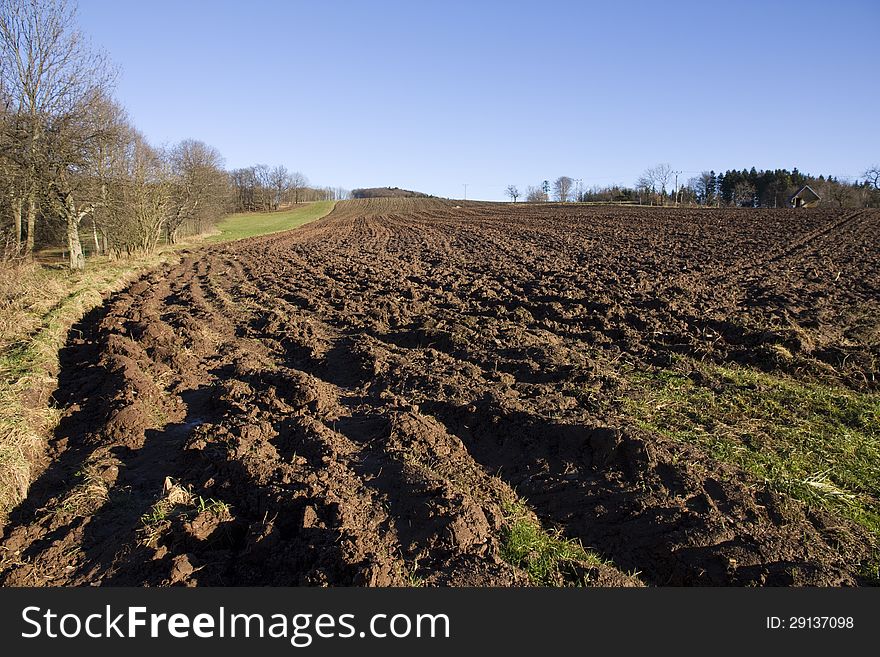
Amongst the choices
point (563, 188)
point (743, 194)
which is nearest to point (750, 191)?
point (743, 194)

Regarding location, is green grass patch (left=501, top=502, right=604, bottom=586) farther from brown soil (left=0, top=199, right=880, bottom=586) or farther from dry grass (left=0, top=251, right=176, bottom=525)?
dry grass (left=0, top=251, right=176, bottom=525)

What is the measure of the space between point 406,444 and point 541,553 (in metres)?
1.88

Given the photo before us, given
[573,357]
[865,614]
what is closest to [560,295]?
[573,357]

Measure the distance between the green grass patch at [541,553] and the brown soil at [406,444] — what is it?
14 cm

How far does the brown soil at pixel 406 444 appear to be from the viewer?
381 centimetres

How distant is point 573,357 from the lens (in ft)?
26.4

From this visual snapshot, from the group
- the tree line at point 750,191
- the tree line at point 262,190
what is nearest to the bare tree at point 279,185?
the tree line at point 262,190

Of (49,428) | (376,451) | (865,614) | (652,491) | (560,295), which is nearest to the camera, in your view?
(865,614)

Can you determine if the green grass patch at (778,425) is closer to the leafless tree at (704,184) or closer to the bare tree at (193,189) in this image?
the bare tree at (193,189)

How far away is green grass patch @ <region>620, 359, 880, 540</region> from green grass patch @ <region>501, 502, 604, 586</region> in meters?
2.09

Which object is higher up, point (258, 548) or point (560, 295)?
point (560, 295)

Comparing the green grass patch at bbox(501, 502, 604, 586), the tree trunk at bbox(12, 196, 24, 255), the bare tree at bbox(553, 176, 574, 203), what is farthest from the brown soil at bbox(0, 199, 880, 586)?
the bare tree at bbox(553, 176, 574, 203)

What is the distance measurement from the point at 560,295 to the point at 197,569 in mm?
9679

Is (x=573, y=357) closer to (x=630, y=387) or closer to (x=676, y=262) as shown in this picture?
(x=630, y=387)
